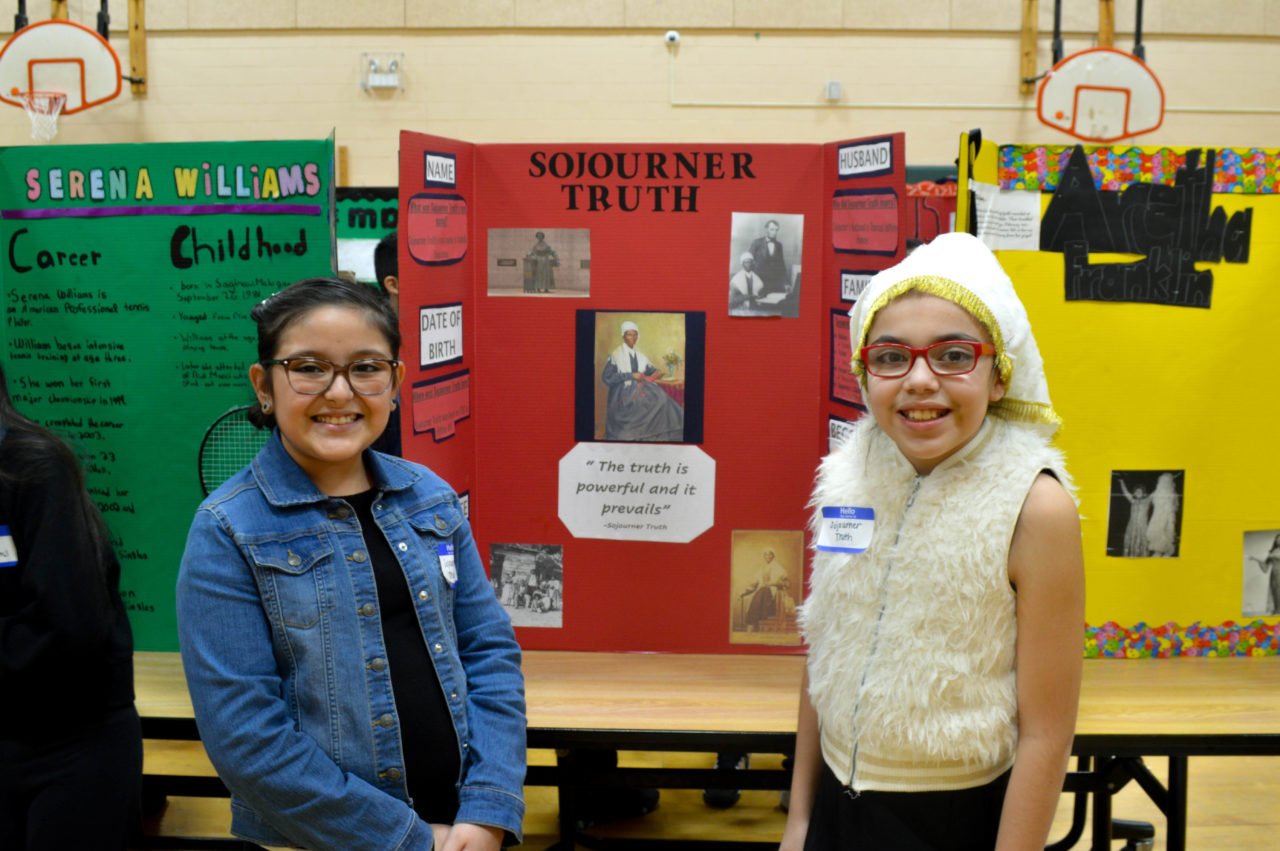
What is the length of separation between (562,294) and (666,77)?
4.94 m

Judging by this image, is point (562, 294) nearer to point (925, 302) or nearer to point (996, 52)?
point (925, 302)

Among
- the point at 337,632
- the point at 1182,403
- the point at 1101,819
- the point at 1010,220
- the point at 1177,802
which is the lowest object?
the point at 1101,819

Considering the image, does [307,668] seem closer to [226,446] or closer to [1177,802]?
[226,446]

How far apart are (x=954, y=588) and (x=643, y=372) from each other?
3.42 ft

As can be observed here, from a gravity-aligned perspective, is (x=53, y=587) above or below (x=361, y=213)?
below

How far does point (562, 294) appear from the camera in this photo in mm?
2340

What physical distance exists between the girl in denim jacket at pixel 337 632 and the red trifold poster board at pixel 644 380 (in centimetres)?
63

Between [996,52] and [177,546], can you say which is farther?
[996,52]

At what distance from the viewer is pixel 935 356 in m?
1.41

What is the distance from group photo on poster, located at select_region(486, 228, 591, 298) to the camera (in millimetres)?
2330

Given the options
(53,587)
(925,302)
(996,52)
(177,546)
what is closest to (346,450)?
(53,587)

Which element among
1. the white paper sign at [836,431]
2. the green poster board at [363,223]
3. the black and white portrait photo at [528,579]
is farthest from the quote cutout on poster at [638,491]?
the green poster board at [363,223]

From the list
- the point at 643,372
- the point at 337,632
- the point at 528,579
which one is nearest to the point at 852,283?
the point at 643,372

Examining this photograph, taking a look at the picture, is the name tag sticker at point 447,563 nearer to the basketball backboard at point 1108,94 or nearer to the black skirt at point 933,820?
the black skirt at point 933,820
